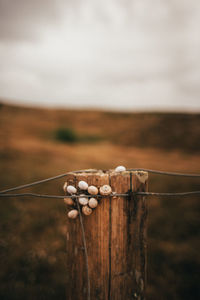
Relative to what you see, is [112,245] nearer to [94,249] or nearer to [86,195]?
[94,249]

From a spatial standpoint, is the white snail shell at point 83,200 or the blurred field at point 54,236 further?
the blurred field at point 54,236

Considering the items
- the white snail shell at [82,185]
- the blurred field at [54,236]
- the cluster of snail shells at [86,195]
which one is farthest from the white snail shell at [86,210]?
the blurred field at [54,236]

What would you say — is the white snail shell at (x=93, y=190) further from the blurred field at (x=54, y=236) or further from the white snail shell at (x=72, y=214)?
A: the blurred field at (x=54, y=236)

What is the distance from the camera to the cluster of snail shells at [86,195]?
3.69 feet

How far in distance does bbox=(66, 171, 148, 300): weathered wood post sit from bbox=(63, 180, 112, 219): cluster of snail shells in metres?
0.04

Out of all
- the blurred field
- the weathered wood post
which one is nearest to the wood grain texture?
the weathered wood post

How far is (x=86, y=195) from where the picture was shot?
1.17 metres

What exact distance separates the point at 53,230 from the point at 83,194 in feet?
13.7

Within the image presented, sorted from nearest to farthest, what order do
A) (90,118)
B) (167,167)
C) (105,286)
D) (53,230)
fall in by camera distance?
(105,286) → (53,230) → (167,167) → (90,118)

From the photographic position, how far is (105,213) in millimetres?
1159

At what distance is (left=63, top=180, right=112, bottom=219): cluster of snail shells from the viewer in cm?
113

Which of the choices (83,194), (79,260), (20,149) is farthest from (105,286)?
(20,149)

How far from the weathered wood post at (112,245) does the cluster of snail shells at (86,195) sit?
0.13 feet

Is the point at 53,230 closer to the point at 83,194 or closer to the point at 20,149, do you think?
the point at 83,194
